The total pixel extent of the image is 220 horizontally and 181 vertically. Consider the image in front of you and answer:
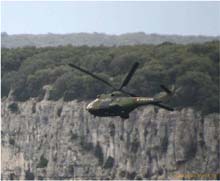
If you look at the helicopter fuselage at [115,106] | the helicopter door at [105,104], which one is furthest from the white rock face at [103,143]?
the helicopter door at [105,104]

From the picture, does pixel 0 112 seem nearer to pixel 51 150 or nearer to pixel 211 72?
pixel 51 150

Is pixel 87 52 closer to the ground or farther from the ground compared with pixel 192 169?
farther from the ground

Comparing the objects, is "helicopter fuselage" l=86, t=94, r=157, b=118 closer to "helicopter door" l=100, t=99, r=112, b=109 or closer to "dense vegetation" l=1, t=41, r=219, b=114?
"helicopter door" l=100, t=99, r=112, b=109

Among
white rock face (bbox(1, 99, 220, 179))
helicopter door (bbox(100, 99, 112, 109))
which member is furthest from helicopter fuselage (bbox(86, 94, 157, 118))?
white rock face (bbox(1, 99, 220, 179))

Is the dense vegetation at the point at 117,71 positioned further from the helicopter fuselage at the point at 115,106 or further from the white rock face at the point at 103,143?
the helicopter fuselage at the point at 115,106

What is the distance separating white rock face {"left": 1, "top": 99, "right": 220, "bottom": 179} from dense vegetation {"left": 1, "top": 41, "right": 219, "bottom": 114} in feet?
3.61

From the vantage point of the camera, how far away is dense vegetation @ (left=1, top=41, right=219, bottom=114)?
112 m

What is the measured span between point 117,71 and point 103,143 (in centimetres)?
835

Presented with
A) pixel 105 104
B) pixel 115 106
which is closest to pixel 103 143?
pixel 105 104

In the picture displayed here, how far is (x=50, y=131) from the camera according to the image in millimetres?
121188

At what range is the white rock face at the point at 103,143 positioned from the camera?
109000mm

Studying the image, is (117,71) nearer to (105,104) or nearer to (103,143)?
(103,143)

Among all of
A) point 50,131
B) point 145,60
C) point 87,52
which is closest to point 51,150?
point 50,131

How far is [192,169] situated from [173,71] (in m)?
11.8
